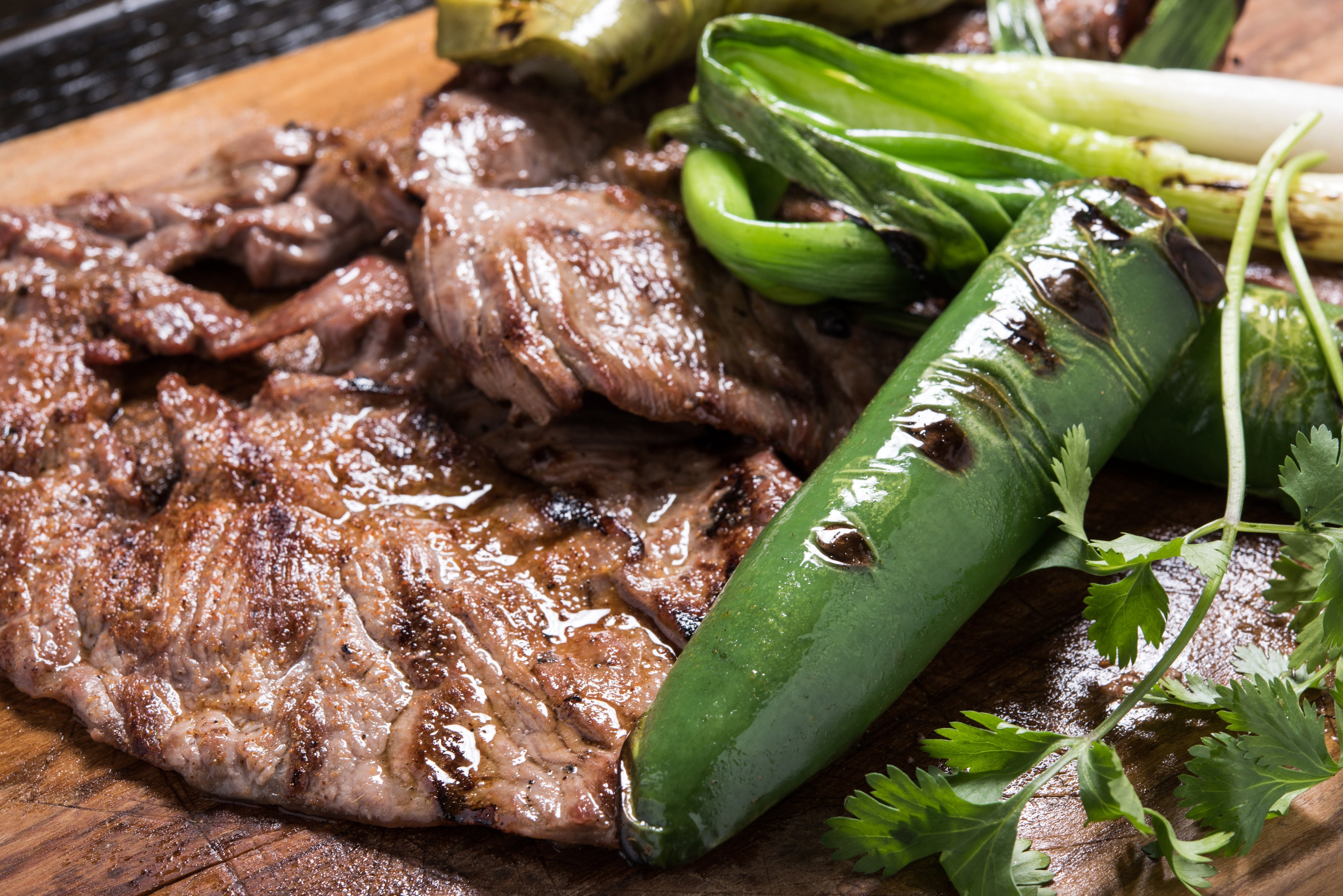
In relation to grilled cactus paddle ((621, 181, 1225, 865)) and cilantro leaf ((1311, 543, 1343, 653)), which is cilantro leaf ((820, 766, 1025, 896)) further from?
cilantro leaf ((1311, 543, 1343, 653))

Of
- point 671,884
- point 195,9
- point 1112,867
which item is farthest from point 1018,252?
point 195,9

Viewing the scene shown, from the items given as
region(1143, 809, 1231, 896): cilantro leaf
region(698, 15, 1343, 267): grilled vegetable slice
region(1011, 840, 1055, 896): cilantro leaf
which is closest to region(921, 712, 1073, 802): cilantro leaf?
region(1011, 840, 1055, 896): cilantro leaf

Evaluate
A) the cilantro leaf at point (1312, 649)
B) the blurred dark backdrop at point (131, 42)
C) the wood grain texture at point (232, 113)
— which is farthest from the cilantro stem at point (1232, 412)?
the blurred dark backdrop at point (131, 42)

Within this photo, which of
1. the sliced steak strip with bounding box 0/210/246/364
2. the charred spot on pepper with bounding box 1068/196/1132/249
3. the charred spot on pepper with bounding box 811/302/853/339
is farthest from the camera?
the sliced steak strip with bounding box 0/210/246/364

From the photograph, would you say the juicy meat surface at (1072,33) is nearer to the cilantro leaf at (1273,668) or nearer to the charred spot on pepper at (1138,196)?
the charred spot on pepper at (1138,196)

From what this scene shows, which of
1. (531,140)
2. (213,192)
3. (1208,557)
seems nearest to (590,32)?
(531,140)

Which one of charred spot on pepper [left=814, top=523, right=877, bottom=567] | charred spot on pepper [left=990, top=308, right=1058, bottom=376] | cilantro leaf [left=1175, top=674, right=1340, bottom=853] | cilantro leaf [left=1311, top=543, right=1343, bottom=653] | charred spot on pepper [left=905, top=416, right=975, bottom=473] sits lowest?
cilantro leaf [left=1175, top=674, right=1340, bottom=853]
